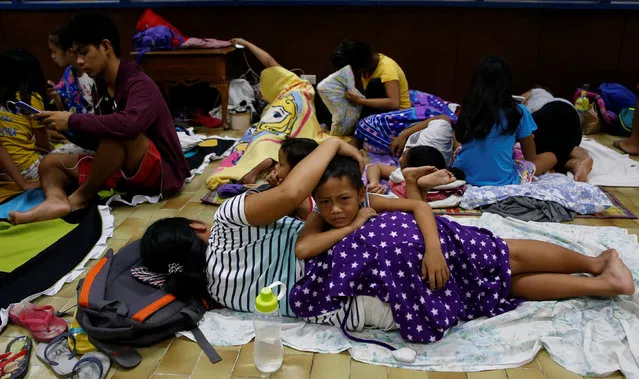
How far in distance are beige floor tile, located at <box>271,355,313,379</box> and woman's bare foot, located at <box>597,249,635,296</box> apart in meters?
1.07

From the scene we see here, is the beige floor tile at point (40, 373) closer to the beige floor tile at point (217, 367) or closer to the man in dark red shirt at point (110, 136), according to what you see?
the beige floor tile at point (217, 367)

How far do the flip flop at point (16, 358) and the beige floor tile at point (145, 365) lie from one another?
1.01ft

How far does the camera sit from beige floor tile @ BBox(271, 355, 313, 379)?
1506 millimetres

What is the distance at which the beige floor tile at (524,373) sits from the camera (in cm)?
147

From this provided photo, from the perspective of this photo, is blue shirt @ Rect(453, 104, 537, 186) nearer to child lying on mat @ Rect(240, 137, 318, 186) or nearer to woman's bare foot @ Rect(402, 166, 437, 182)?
woman's bare foot @ Rect(402, 166, 437, 182)

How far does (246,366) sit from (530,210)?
1.67m

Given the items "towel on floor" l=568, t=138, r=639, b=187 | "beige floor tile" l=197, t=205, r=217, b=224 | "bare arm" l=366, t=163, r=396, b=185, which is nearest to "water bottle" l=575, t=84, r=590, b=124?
"towel on floor" l=568, t=138, r=639, b=187

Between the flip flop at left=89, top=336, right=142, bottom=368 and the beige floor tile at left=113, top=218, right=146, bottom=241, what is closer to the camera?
the flip flop at left=89, top=336, right=142, bottom=368

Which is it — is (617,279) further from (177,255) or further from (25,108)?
(25,108)

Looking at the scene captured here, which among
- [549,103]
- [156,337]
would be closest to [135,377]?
[156,337]

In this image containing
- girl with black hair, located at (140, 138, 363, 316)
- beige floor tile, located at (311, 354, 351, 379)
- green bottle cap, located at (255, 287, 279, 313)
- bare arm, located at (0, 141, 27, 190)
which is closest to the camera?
green bottle cap, located at (255, 287, 279, 313)

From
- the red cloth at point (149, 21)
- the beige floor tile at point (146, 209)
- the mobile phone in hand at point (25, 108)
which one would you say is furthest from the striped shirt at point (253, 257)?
the red cloth at point (149, 21)

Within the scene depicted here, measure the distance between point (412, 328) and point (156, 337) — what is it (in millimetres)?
860

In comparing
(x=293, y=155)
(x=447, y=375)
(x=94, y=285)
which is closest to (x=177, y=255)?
(x=94, y=285)
